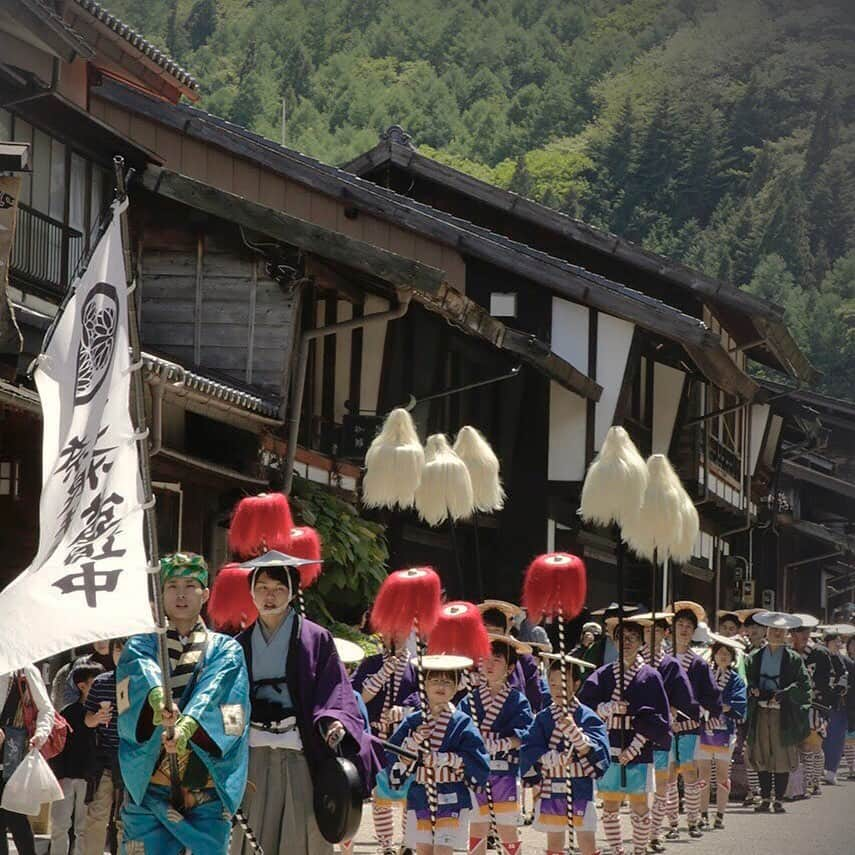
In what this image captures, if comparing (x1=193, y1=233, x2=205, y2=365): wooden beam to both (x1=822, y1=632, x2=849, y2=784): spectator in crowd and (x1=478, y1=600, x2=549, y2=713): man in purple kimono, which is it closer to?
(x1=478, y1=600, x2=549, y2=713): man in purple kimono

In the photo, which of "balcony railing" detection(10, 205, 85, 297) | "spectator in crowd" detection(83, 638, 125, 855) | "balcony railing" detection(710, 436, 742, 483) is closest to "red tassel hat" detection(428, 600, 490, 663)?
"spectator in crowd" detection(83, 638, 125, 855)

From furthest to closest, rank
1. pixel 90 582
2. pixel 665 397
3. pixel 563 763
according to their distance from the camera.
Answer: pixel 665 397 < pixel 563 763 < pixel 90 582

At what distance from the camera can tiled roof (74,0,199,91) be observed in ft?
58.8

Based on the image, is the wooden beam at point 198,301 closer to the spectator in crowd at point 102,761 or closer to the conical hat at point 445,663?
the spectator in crowd at point 102,761

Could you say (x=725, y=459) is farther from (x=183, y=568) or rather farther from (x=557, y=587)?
(x=183, y=568)

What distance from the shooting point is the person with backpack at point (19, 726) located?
10.3m

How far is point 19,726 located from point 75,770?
2.39ft

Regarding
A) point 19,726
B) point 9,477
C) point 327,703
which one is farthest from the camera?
point 9,477

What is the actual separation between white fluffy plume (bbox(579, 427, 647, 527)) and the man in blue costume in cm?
751

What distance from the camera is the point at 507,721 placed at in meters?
12.3

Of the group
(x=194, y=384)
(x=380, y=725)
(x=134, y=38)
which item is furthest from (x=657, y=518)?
(x=134, y=38)

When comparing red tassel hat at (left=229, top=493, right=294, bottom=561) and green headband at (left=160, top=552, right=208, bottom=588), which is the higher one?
red tassel hat at (left=229, top=493, right=294, bottom=561)

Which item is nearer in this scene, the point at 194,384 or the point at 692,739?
the point at 194,384

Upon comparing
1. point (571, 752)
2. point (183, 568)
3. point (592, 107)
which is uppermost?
point (592, 107)
